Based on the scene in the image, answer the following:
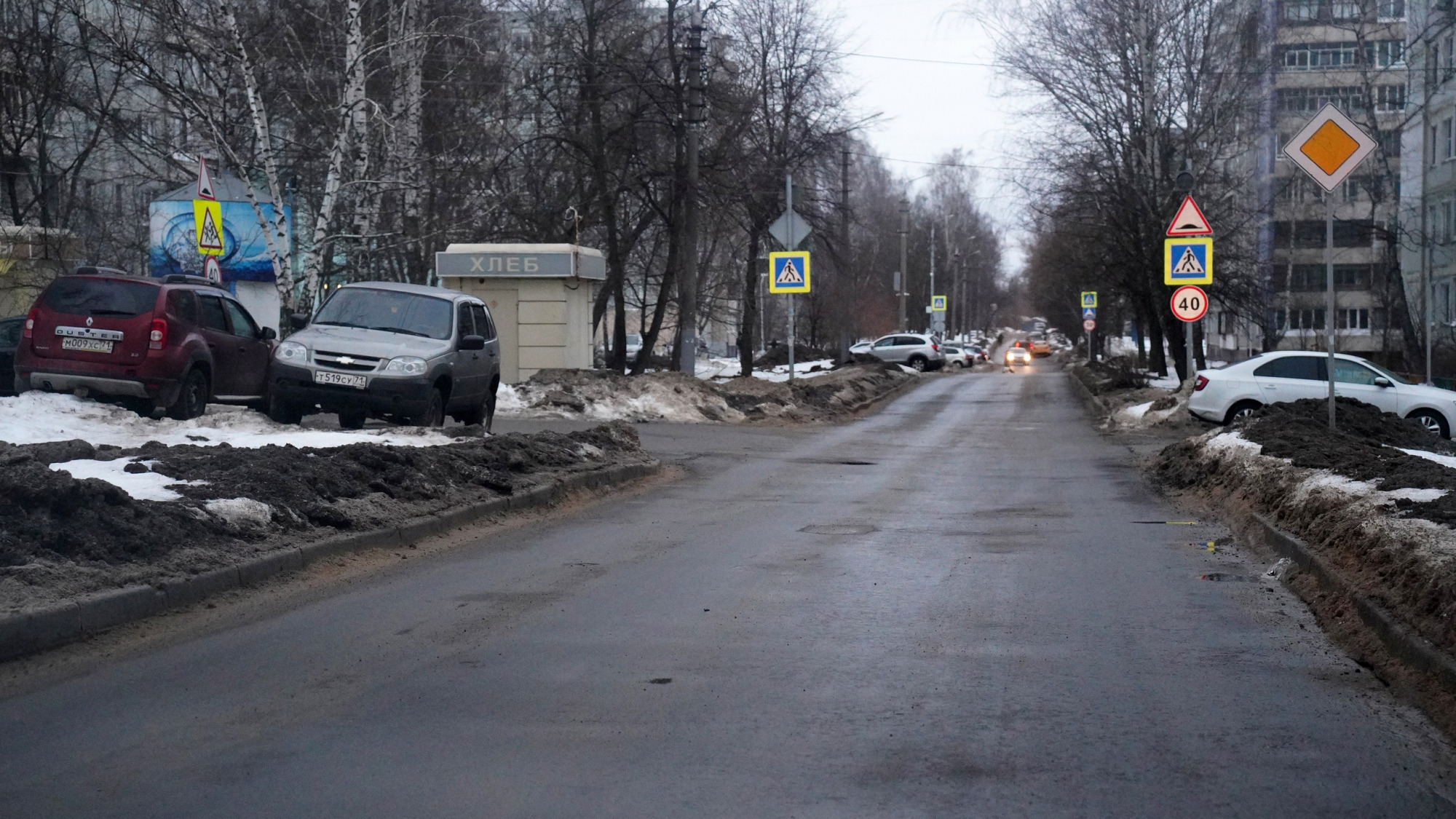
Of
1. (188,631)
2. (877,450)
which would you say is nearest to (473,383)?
(877,450)

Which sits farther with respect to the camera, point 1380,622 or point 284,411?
point 284,411

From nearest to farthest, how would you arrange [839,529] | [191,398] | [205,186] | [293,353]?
1. [839,529]
2. [293,353]
3. [191,398]
4. [205,186]

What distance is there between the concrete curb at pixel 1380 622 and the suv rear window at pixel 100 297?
1204 cm

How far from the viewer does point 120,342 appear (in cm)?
1522

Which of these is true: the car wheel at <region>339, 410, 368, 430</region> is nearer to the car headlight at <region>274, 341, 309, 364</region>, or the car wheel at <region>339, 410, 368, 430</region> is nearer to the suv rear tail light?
the car headlight at <region>274, 341, 309, 364</region>

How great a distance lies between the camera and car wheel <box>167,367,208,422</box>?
1571cm

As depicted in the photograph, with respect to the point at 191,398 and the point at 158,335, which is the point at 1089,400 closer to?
the point at 191,398

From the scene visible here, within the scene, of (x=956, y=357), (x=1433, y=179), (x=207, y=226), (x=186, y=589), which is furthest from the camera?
(x=956, y=357)

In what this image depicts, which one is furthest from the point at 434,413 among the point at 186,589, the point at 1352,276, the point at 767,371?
the point at 1352,276

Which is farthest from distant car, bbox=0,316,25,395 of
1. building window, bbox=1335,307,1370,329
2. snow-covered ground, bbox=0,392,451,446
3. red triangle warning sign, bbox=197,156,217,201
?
building window, bbox=1335,307,1370,329

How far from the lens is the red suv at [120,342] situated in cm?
1522

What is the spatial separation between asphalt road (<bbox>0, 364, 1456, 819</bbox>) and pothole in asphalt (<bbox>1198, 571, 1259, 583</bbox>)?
8cm

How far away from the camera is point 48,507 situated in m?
7.62

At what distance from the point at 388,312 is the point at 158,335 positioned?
2.62m
